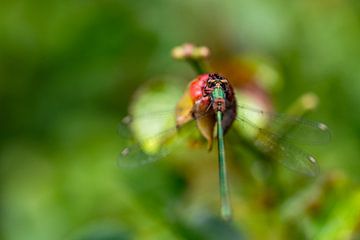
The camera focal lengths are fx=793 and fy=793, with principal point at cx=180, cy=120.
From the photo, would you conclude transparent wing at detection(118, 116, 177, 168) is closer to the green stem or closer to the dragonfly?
the dragonfly

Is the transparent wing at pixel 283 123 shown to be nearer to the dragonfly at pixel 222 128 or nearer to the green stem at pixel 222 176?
the dragonfly at pixel 222 128

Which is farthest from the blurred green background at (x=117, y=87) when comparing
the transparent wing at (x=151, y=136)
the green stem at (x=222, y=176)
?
the green stem at (x=222, y=176)

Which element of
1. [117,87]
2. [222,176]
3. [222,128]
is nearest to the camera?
[222,128]

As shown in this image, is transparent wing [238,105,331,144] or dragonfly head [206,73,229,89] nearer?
dragonfly head [206,73,229,89]

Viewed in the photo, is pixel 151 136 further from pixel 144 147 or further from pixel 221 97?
pixel 221 97

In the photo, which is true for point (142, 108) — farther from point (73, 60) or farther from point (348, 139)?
point (73, 60)

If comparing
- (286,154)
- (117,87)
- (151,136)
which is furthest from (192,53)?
(117,87)

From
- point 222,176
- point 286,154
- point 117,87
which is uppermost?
point 117,87

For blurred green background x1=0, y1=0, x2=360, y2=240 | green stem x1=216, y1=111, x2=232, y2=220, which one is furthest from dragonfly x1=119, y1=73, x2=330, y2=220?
blurred green background x1=0, y1=0, x2=360, y2=240
